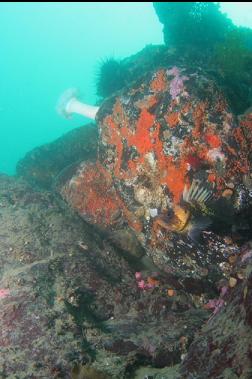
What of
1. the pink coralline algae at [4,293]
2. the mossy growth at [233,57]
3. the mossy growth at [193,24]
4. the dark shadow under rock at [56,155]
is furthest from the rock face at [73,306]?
the mossy growth at [193,24]

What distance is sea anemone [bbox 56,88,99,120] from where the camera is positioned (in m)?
10.8

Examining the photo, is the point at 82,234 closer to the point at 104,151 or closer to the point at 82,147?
the point at 104,151

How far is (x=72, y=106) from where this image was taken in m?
11.9

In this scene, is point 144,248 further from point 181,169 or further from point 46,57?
point 46,57

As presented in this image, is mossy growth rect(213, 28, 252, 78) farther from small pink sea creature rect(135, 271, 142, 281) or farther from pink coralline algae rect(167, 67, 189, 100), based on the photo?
→ small pink sea creature rect(135, 271, 142, 281)

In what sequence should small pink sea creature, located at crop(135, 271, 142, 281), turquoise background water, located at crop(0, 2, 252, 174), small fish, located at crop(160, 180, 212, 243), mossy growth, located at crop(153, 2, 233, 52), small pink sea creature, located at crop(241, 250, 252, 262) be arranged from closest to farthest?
small pink sea creature, located at crop(241, 250, 252, 262), small fish, located at crop(160, 180, 212, 243), small pink sea creature, located at crop(135, 271, 142, 281), mossy growth, located at crop(153, 2, 233, 52), turquoise background water, located at crop(0, 2, 252, 174)

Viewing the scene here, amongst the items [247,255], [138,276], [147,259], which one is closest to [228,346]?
[247,255]

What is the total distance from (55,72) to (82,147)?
585 feet

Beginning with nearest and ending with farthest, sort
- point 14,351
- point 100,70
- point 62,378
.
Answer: point 62,378, point 14,351, point 100,70

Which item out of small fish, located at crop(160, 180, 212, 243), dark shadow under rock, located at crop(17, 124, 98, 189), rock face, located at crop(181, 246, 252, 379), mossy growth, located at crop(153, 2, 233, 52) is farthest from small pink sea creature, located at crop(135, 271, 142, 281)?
mossy growth, located at crop(153, 2, 233, 52)

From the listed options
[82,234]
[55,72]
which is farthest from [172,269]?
[55,72]

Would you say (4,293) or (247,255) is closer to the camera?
(247,255)

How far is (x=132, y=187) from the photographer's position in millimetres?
4691

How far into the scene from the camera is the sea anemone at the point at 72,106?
35.3ft
